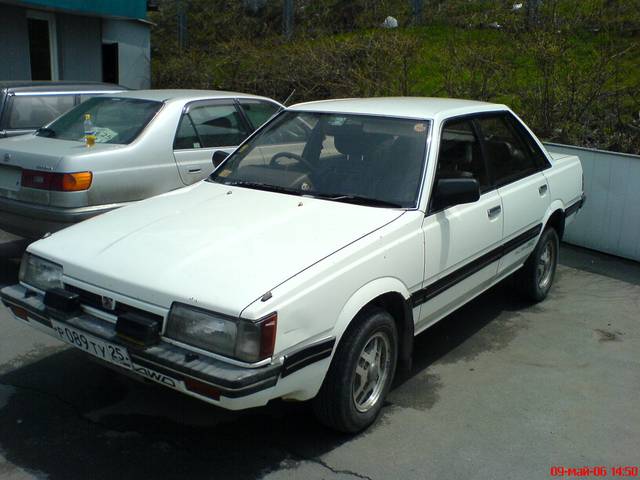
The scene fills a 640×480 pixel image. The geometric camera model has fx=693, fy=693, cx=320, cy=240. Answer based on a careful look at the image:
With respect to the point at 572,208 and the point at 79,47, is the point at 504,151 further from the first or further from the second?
the point at 79,47

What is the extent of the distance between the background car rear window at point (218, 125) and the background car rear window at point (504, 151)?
2779 millimetres

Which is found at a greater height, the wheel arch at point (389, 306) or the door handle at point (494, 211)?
the door handle at point (494, 211)

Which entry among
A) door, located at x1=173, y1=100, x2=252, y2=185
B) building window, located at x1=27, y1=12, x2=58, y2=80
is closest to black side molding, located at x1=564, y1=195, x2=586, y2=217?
door, located at x1=173, y1=100, x2=252, y2=185

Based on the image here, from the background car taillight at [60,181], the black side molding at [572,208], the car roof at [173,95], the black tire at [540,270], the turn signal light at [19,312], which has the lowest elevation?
the black tire at [540,270]

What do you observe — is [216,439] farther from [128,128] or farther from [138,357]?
[128,128]

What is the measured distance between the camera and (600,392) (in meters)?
4.32

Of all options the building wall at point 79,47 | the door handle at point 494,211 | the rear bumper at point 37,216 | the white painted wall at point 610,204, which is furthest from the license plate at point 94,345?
the building wall at point 79,47

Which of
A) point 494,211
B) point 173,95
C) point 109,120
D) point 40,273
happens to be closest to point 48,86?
point 109,120

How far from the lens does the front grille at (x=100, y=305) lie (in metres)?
3.20

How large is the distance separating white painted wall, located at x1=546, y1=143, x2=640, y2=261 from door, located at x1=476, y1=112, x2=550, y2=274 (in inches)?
79.3

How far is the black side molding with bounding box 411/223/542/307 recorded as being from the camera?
3.98 meters

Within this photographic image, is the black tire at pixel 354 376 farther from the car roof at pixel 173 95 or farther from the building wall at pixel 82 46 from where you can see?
the building wall at pixel 82 46

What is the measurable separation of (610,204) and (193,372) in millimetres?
5592

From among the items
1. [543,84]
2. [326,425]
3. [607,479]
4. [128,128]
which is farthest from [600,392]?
[543,84]
